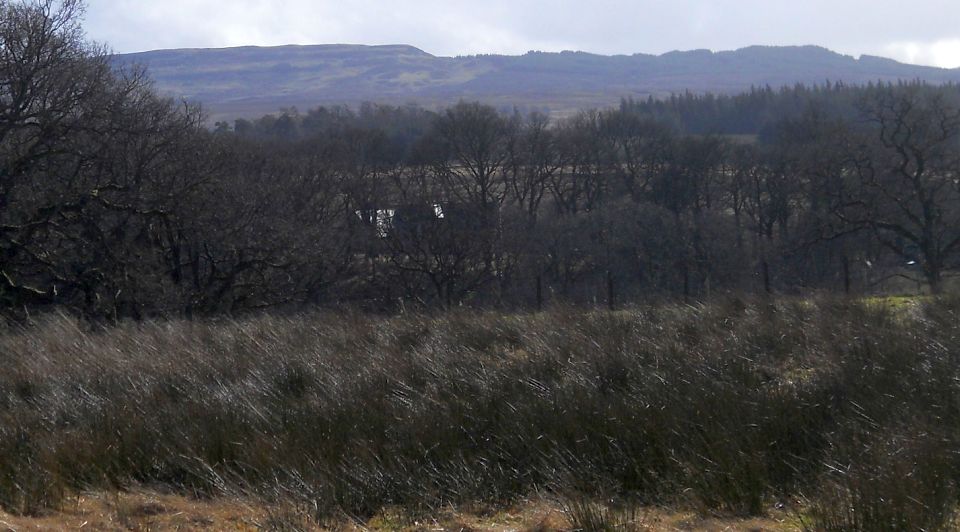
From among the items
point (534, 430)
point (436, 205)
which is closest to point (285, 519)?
point (534, 430)

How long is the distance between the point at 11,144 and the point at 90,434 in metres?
15.0

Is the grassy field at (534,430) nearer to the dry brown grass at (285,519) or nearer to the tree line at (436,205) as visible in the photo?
the dry brown grass at (285,519)

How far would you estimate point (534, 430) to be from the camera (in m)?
6.23

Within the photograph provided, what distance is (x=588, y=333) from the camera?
30.8 feet

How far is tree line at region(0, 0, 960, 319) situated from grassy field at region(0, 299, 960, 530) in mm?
5215

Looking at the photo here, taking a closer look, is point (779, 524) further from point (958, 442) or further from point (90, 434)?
point (90, 434)

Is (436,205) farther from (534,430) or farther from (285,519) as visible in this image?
(285,519)

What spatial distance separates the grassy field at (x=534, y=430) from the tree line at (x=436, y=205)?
5.21 meters

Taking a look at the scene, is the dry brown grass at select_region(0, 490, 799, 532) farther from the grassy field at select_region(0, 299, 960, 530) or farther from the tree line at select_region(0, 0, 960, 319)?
the tree line at select_region(0, 0, 960, 319)

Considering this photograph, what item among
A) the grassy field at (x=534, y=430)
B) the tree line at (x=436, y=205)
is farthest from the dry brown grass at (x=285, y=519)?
the tree line at (x=436, y=205)

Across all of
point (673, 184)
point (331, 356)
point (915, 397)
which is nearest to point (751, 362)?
point (915, 397)

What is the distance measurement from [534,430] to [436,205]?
3312 centimetres

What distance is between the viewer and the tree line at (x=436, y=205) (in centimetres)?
2036

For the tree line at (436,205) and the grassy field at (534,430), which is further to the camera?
the tree line at (436,205)
